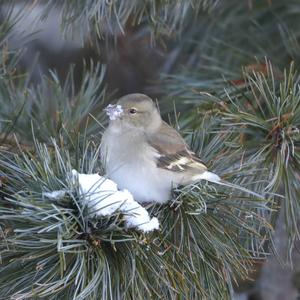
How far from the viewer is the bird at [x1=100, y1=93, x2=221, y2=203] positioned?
2.04 meters

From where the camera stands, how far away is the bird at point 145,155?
2037 millimetres

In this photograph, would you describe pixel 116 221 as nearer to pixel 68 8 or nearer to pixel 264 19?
pixel 68 8

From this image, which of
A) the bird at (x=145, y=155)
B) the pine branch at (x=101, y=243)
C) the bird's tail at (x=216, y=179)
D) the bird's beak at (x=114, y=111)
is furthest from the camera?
the bird's beak at (x=114, y=111)

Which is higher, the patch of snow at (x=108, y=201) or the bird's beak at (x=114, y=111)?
the patch of snow at (x=108, y=201)

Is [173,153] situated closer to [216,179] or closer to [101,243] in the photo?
[216,179]

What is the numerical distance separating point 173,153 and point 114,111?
22cm

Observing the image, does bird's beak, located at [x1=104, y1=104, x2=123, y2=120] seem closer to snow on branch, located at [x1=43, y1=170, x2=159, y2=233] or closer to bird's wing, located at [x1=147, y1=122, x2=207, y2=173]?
bird's wing, located at [x1=147, y1=122, x2=207, y2=173]

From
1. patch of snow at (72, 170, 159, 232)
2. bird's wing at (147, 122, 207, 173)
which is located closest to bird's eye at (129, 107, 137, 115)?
bird's wing at (147, 122, 207, 173)

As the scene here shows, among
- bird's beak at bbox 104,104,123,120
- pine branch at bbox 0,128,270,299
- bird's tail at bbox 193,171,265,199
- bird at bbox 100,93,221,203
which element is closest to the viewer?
pine branch at bbox 0,128,270,299

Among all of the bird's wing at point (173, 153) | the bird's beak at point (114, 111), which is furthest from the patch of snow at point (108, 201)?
the bird's beak at point (114, 111)

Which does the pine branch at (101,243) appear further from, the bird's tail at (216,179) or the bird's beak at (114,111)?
the bird's beak at (114,111)

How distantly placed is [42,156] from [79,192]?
0.49 ft

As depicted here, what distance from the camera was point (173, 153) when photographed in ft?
6.95

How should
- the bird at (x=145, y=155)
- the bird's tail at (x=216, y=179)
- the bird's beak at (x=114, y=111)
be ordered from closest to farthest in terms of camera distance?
1. the bird's tail at (x=216, y=179)
2. the bird at (x=145, y=155)
3. the bird's beak at (x=114, y=111)
